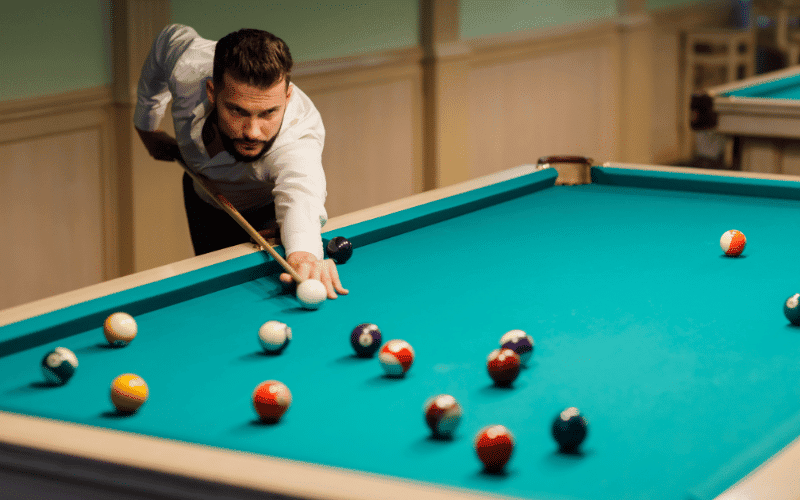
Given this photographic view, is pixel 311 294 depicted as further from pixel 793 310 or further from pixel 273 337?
pixel 793 310

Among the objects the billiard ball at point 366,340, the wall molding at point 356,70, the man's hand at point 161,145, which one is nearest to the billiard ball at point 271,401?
the billiard ball at point 366,340

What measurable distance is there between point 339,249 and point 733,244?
2.86ft

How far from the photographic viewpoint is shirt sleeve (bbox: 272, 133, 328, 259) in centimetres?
219

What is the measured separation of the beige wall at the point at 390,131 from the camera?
12.3ft

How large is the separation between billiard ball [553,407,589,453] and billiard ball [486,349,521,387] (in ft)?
0.74

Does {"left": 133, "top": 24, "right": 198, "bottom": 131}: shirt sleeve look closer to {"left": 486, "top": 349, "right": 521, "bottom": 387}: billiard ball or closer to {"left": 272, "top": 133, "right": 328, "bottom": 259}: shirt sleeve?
{"left": 272, "top": 133, "right": 328, "bottom": 259}: shirt sleeve

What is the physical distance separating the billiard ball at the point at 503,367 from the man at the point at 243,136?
0.59 meters

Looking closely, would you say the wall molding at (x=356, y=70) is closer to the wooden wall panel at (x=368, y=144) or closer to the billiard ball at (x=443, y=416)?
the wooden wall panel at (x=368, y=144)

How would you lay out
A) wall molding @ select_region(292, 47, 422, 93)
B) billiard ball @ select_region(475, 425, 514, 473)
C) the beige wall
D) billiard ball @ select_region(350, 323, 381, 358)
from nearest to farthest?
1. billiard ball @ select_region(475, 425, 514, 473)
2. billiard ball @ select_region(350, 323, 381, 358)
3. the beige wall
4. wall molding @ select_region(292, 47, 422, 93)

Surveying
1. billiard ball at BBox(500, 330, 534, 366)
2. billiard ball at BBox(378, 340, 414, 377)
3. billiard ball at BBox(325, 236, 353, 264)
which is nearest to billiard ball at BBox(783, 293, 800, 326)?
billiard ball at BBox(500, 330, 534, 366)

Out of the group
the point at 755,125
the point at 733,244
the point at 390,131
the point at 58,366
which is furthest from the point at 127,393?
the point at 390,131

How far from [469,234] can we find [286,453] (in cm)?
139

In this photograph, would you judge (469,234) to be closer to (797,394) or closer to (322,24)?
(797,394)

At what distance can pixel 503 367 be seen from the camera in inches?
57.6
